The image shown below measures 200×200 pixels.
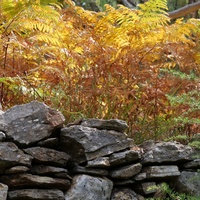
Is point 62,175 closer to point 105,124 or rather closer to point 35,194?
point 35,194

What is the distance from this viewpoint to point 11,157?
7.04 feet

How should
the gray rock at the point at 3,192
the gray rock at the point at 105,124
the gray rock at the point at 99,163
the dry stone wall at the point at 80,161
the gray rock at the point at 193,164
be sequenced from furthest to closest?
the gray rock at the point at 193,164, the gray rock at the point at 105,124, the gray rock at the point at 99,163, the dry stone wall at the point at 80,161, the gray rock at the point at 3,192

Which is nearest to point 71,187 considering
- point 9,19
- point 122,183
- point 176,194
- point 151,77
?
point 122,183

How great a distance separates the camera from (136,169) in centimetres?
239

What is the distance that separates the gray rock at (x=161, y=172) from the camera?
2.41 m

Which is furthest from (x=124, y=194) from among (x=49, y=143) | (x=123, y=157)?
(x=49, y=143)

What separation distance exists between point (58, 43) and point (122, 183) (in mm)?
1142

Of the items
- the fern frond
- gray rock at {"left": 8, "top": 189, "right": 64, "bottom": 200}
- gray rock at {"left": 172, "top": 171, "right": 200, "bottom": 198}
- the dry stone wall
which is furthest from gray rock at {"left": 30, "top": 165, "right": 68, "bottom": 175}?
the fern frond

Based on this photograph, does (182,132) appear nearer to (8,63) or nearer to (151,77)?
(151,77)

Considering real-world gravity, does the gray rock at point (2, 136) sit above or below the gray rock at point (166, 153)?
above

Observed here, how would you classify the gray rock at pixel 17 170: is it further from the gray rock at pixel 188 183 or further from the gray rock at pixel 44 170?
the gray rock at pixel 188 183

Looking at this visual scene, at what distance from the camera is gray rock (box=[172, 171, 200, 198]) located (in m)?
2.43

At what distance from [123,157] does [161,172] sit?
0.91ft

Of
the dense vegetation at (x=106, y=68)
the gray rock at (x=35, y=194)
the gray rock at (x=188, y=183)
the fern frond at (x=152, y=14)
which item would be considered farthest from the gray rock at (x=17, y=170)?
the fern frond at (x=152, y=14)
